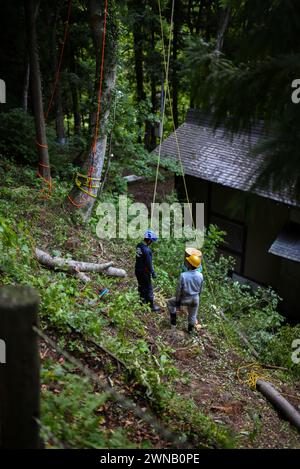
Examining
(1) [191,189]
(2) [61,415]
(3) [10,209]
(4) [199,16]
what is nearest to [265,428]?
(2) [61,415]

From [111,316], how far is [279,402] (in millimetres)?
3029

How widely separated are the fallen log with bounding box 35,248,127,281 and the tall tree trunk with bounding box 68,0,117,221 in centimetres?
236

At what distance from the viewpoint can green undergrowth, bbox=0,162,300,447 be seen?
4.57 m

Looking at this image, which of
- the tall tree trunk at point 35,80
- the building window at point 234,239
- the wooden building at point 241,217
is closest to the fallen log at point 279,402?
the wooden building at point 241,217

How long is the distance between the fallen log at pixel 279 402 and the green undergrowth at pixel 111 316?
3.65 feet

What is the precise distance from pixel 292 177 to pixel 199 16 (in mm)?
22922

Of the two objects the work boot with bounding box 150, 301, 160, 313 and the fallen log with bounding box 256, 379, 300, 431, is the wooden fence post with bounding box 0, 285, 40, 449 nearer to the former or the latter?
the fallen log with bounding box 256, 379, 300, 431

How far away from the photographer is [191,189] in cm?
1630

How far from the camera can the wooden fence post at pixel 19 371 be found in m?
2.79

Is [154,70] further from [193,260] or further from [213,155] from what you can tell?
[193,260]

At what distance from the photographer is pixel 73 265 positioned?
8.80m

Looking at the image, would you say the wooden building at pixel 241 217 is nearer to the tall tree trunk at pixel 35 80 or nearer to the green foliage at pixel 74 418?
the tall tree trunk at pixel 35 80

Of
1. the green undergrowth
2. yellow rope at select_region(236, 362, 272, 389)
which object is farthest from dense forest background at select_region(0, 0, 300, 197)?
yellow rope at select_region(236, 362, 272, 389)

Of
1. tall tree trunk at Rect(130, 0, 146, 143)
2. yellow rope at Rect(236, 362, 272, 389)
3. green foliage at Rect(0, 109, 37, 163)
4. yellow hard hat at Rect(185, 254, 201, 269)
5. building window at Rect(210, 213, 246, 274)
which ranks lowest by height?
yellow rope at Rect(236, 362, 272, 389)
